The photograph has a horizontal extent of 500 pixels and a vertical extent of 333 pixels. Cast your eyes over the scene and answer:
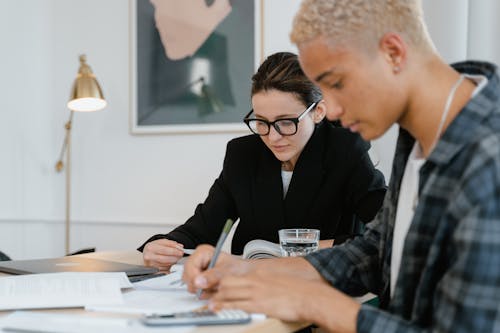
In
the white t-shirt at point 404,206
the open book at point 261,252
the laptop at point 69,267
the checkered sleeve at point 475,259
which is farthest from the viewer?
the open book at point 261,252

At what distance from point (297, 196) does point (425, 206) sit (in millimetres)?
1069

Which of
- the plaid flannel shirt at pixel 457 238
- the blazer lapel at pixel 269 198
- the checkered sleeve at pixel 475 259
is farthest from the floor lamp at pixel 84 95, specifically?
the checkered sleeve at pixel 475 259

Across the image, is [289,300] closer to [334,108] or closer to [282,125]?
[334,108]

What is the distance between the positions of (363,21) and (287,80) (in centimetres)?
92

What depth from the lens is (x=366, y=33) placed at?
40.0 inches

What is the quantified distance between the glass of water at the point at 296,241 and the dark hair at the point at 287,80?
0.52 meters

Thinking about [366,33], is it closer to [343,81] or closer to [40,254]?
[343,81]

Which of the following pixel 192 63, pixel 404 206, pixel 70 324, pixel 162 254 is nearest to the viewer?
pixel 70 324

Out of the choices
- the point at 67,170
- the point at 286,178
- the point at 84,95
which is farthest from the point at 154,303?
the point at 67,170

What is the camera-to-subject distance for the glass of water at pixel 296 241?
1.61 m

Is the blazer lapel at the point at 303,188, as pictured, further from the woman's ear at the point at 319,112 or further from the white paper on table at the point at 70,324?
the white paper on table at the point at 70,324

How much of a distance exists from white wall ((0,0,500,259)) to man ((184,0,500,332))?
229 cm

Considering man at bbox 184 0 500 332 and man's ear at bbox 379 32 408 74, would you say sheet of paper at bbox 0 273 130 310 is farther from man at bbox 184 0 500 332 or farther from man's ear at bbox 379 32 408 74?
man's ear at bbox 379 32 408 74

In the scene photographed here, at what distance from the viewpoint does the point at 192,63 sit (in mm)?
3453
